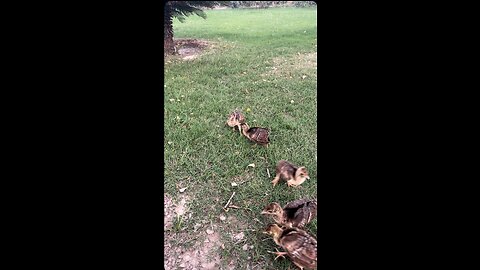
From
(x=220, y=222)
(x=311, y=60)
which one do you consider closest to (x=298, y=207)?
(x=220, y=222)

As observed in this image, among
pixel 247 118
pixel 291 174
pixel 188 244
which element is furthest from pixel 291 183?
pixel 247 118

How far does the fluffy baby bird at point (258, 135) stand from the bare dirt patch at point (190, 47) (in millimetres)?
1734

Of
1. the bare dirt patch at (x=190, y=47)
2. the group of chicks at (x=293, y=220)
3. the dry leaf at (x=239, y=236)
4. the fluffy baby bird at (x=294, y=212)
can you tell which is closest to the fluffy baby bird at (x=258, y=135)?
the group of chicks at (x=293, y=220)

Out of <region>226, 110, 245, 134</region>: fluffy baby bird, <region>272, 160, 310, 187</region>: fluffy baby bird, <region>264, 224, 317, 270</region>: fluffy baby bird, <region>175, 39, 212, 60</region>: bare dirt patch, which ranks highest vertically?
<region>175, 39, 212, 60</region>: bare dirt patch

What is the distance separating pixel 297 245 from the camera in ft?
4.05

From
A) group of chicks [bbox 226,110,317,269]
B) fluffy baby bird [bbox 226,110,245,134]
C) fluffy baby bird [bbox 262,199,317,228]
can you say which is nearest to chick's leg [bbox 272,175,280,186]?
group of chicks [bbox 226,110,317,269]

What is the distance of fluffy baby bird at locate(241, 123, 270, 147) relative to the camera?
75.9 inches

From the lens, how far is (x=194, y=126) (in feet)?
6.91

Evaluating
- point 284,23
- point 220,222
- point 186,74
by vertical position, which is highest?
point 284,23

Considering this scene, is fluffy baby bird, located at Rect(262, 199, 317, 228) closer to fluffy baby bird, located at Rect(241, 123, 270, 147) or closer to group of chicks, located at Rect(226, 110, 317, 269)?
group of chicks, located at Rect(226, 110, 317, 269)

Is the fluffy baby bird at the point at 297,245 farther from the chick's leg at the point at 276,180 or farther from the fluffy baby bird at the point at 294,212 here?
the chick's leg at the point at 276,180

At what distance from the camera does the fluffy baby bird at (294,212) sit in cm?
140

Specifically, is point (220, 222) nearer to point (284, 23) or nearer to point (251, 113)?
point (251, 113)
